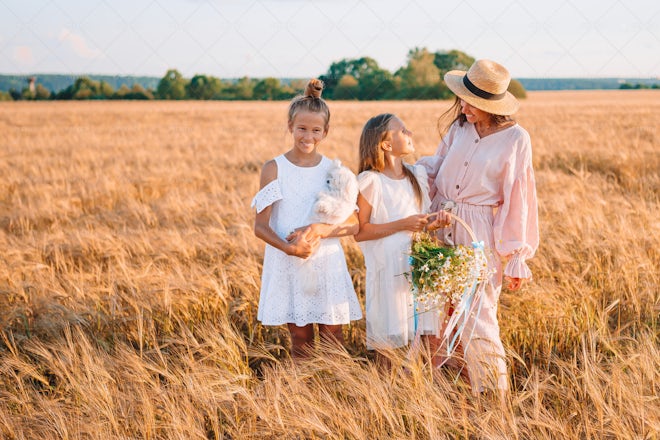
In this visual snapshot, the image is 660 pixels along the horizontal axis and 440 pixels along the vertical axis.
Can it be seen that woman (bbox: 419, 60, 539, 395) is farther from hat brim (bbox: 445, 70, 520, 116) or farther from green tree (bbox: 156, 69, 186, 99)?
green tree (bbox: 156, 69, 186, 99)

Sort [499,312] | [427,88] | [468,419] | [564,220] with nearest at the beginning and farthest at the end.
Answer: [468,419], [499,312], [564,220], [427,88]

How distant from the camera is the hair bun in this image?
2.81 meters

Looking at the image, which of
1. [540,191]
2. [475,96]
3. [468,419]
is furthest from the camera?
[540,191]

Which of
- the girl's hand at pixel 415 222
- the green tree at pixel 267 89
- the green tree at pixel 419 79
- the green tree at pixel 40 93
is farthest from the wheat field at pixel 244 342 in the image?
the green tree at pixel 40 93

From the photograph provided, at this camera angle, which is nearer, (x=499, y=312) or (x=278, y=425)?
(x=278, y=425)

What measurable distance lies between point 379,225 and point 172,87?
163 ft

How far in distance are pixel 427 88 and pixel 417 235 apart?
4756cm

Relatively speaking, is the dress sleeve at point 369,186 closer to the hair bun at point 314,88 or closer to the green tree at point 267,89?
the hair bun at point 314,88

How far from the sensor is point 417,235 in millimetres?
2805

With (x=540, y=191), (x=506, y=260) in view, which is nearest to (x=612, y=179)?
(x=540, y=191)

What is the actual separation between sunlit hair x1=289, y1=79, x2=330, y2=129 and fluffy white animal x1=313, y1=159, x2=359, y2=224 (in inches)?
11.8

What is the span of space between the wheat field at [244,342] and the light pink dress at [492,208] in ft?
0.68

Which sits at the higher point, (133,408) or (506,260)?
(506,260)

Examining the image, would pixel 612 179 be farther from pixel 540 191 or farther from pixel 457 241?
pixel 457 241
